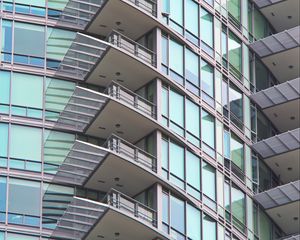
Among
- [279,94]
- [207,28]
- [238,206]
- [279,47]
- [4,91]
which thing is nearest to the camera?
[4,91]

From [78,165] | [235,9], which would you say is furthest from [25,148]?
[235,9]

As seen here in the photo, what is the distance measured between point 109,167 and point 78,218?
7.57 ft

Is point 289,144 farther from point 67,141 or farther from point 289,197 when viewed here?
point 67,141

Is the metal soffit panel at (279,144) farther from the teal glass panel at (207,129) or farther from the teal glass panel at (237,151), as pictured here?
the teal glass panel at (207,129)

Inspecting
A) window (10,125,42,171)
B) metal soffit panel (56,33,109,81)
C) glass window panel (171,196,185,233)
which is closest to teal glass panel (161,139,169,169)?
glass window panel (171,196,185,233)

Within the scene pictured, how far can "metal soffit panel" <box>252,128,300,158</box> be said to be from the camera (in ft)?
224

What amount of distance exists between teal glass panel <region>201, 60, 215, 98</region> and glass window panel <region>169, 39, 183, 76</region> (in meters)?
1.57

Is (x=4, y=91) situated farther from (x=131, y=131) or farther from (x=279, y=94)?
(x=279, y=94)

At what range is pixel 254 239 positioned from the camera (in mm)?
66375

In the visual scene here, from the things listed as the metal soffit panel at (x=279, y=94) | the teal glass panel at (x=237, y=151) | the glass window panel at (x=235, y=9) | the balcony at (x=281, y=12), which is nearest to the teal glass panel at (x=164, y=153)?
the teal glass panel at (x=237, y=151)

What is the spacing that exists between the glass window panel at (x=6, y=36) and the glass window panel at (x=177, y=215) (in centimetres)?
905

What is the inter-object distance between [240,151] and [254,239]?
12.3 feet

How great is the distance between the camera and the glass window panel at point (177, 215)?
60750 mm

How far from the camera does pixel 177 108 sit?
6309 cm
